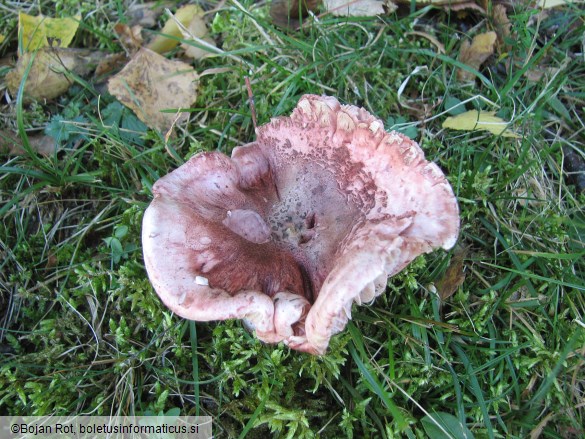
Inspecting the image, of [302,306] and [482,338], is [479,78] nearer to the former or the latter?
[482,338]

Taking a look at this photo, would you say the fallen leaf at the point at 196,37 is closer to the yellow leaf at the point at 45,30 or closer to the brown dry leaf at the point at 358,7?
the yellow leaf at the point at 45,30

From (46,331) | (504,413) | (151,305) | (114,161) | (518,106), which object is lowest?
(504,413)

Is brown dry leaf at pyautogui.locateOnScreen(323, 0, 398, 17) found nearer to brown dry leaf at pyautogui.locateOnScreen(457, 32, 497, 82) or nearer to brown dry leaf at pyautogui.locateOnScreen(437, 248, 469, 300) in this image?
brown dry leaf at pyautogui.locateOnScreen(457, 32, 497, 82)

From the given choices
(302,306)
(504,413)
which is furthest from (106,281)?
(504,413)

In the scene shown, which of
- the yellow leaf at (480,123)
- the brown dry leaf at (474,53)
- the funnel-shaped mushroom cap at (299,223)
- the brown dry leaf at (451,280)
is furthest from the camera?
the brown dry leaf at (474,53)

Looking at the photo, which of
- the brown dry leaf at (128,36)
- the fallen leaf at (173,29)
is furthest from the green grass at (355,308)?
the fallen leaf at (173,29)

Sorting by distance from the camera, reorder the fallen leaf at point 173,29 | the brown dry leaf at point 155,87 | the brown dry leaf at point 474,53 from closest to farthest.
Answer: the brown dry leaf at point 155,87, the brown dry leaf at point 474,53, the fallen leaf at point 173,29
